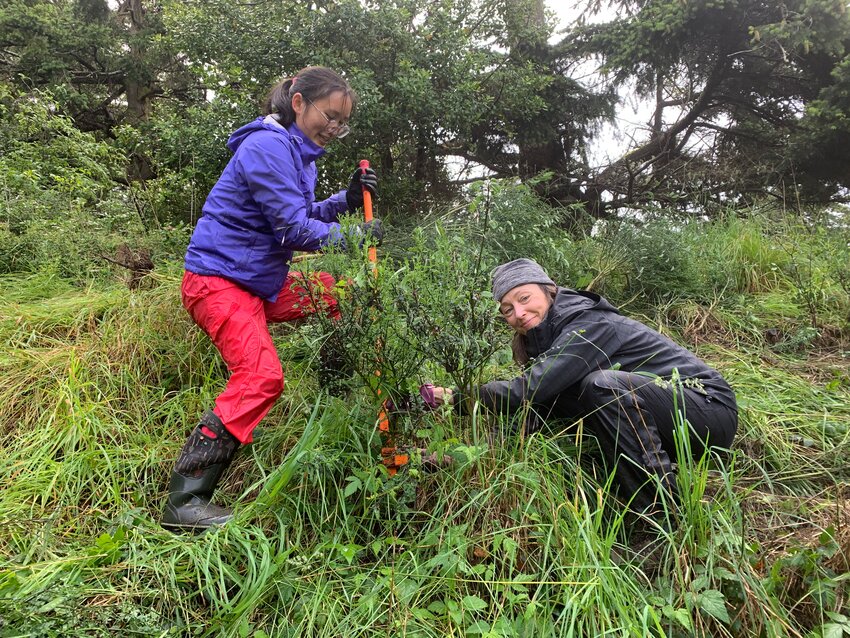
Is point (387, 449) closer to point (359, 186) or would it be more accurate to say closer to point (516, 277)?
point (516, 277)

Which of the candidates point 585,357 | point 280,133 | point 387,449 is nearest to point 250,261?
point 280,133

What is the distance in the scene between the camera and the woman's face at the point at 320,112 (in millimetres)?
2379

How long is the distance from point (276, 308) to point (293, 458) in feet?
2.87

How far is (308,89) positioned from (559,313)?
1.58 metres

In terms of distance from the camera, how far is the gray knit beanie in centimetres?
235

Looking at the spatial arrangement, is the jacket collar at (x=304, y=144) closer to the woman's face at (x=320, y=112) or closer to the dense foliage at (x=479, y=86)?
the woman's face at (x=320, y=112)

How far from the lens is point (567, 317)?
7.39ft

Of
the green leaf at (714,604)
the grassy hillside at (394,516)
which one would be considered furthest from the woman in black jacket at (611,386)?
the green leaf at (714,604)

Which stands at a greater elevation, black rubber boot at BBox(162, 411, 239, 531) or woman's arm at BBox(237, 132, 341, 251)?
woman's arm at BBox(237, 132, 341, 251)

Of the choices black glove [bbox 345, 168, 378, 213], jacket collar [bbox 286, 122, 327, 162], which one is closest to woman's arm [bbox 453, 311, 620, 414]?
black glove [bbox 345, 168, 378, 213]

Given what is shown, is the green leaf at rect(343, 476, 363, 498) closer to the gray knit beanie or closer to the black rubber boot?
the black rubber boot

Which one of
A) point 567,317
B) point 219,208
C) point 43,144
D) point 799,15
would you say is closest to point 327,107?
point 219,208

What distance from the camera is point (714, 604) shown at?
150 cm

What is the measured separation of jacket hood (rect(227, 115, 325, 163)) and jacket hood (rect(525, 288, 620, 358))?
1.34 meters
